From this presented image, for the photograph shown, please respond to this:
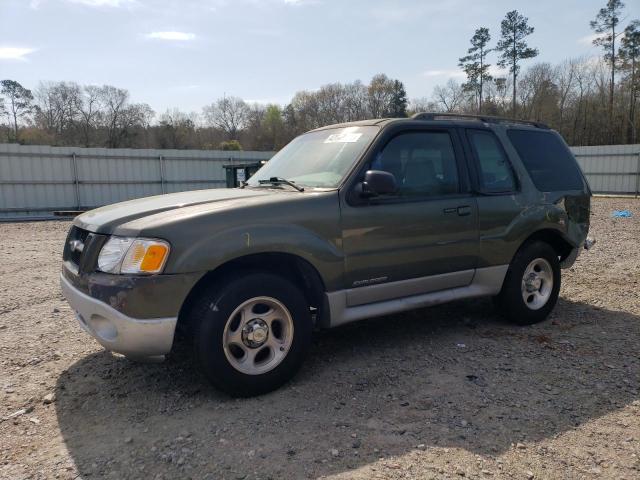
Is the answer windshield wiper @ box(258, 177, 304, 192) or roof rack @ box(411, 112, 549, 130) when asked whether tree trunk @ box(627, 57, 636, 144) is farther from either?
windshield wiper @ box(258, 177, 304, 192)

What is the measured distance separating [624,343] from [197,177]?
19855mm

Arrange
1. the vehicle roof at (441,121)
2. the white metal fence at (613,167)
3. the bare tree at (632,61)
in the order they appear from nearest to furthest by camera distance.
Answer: the vehicle roof at (441,121), the white metal fence at (613,167), the bare tree at (632,61)

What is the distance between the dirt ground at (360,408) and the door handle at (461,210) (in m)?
1.19

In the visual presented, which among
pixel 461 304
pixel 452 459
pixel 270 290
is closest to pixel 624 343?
pixel 461 304

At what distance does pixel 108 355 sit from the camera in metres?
4.15

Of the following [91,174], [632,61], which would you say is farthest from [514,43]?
[91,174]

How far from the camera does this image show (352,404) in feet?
10.7

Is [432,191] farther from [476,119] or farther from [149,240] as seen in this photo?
[149,240]

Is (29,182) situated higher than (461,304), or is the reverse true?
(29,182)

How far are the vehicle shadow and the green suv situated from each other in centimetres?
36

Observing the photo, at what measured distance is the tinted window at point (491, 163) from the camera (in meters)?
4.50

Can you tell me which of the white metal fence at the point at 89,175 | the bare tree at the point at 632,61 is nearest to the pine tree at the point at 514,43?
the bare tree at the point at 632,61

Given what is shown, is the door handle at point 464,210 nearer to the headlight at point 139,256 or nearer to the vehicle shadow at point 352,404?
the vehicle shadow at point 352,404

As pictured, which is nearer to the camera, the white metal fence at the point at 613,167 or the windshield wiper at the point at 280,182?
the windshield wiper at the point at 280,182
